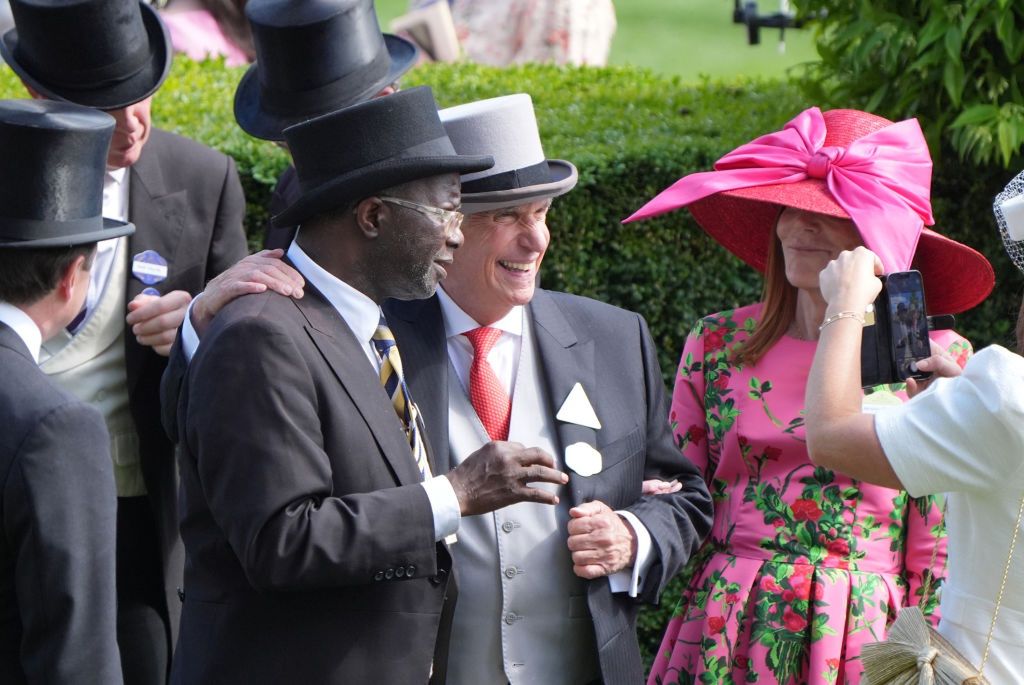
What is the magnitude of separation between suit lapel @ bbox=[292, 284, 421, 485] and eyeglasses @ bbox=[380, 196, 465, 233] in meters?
0.27

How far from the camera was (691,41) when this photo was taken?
72.3 feet

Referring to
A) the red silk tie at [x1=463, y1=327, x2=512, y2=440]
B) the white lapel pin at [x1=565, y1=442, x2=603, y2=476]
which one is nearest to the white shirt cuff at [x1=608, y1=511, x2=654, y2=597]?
the white lapel pin at [x1=565, y1=442, x2=603, y2=476]

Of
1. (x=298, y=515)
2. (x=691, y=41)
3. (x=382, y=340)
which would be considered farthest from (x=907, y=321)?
(x=691, y=41)

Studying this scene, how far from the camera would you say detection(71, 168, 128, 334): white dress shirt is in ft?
14.7

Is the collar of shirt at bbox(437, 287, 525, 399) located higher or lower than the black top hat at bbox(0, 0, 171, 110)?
lower

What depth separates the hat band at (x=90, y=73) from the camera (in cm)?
441

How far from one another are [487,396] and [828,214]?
107 centimetres

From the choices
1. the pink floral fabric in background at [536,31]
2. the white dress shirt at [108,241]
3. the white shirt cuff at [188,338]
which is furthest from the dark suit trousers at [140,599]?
the pink floral fabric in background at [536,31]

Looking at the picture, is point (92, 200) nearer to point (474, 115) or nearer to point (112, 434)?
point (474, 115)

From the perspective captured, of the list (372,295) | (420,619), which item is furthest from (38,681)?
(372,295)

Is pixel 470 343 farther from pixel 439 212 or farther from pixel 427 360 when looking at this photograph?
pixel 439 212

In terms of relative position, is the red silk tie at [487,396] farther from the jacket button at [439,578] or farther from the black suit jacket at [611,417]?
the jacket button at [439,578]

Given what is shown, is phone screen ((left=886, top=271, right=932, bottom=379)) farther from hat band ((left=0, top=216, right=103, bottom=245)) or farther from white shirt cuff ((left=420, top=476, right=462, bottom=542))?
hat band ((left=0, top=216, right=103, bottom=245))

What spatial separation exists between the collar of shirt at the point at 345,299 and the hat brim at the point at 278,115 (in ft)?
4.33
